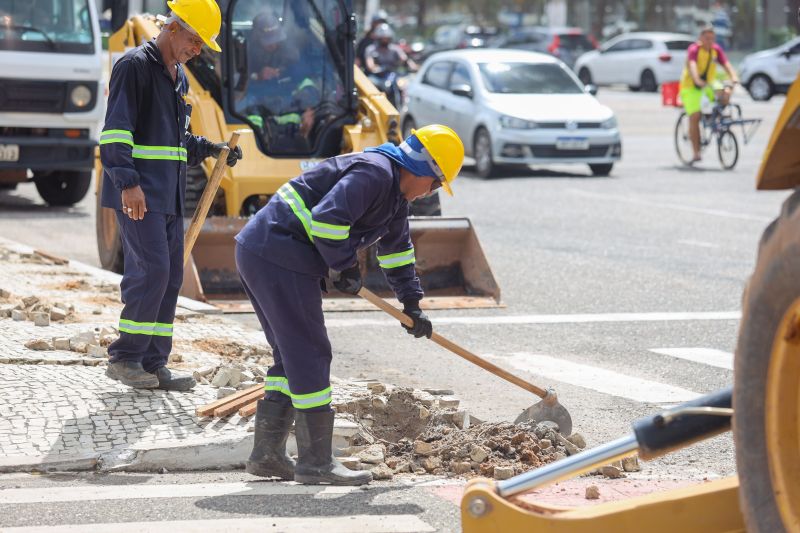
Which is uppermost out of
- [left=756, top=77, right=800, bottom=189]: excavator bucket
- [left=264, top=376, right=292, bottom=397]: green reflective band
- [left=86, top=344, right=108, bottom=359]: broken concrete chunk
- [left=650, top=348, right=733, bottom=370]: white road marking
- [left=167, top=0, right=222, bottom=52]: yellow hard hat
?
[left=167, top=0, right=222, bottom=52]: yellow hard hat

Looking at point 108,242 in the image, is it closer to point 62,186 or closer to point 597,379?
point 62,186

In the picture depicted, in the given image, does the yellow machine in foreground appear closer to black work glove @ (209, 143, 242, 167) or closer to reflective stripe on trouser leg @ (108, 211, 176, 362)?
reflective stripe on trouser leg @ (108, 211, 176, 362)

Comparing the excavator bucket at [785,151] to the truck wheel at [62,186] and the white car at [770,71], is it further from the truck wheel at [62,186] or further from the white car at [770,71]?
the white car at [770,71]

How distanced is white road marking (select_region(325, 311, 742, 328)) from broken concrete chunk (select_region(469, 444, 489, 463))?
382 cm

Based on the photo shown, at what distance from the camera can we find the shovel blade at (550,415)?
6574 millimetres

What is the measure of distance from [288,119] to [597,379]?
5.06 metres

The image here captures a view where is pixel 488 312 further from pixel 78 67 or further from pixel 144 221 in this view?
pixel 78 67

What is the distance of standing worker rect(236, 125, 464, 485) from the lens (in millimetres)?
5520

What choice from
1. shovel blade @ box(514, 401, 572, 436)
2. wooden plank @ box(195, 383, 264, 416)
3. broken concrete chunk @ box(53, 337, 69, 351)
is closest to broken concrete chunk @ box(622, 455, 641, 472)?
shovel blade @ box(514, 401, 572, 436)

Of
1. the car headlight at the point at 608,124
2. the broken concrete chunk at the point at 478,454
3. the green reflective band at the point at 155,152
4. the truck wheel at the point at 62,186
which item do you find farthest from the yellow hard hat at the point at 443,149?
the car headlight at the point at 608,124

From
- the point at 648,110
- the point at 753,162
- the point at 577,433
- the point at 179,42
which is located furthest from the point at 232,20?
the point at 648,110

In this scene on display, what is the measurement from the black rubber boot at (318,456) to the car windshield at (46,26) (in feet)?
31.6

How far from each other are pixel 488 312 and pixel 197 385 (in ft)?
11.7

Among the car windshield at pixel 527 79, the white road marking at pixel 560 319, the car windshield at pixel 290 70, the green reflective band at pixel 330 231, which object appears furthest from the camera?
the car windshield at pixel 527 79
